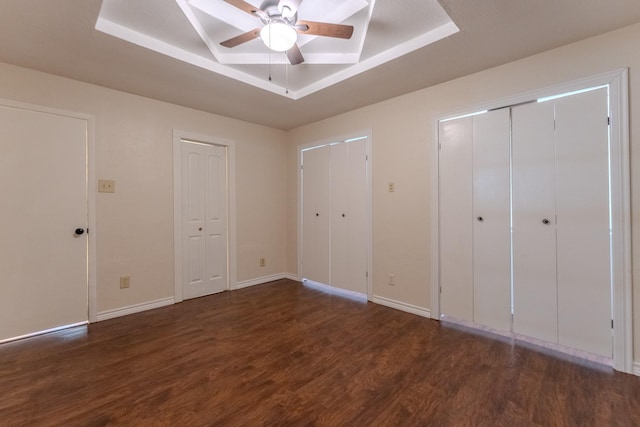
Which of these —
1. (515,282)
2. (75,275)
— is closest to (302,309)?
(515,282)

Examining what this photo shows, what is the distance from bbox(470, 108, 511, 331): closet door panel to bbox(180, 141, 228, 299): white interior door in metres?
3.13

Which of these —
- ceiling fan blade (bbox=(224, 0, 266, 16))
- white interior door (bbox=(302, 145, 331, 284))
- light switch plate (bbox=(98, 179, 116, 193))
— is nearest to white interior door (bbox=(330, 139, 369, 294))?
white interior door (bbox=(302, 145, 331, 284))

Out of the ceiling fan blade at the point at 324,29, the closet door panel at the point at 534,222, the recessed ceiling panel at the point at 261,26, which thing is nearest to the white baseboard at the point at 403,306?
the closet door panel at the point at 534,222

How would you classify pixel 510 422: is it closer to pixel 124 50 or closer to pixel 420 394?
pixel 420 394

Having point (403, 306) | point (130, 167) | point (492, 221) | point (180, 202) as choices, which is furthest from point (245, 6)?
point (403, 306)

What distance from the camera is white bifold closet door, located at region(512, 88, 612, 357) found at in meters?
2.09

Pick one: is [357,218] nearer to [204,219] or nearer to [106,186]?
[204,219]

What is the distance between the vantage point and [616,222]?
201 centimetres

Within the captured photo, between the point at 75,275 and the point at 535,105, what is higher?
the point at 535,105

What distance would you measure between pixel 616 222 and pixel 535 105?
1.08m

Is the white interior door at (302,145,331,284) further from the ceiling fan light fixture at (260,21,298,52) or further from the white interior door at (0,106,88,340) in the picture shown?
the white interior door at (0,106,88,340)

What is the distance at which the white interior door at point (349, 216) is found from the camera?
3607 mm

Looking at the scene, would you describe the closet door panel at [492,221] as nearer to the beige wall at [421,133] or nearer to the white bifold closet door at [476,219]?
the white bifold closet door at [476,219]

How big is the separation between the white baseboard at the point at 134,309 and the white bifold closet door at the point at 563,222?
3.71 metres
